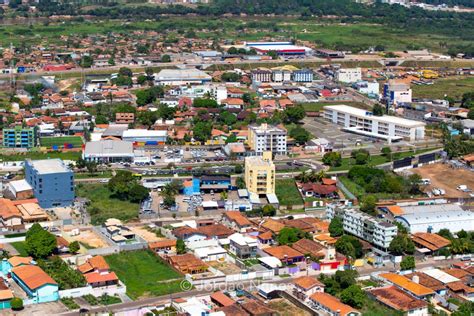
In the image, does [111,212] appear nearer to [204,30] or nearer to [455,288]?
[455,288]

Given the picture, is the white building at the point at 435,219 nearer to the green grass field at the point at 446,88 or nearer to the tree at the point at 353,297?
the tree at the point at 353,297

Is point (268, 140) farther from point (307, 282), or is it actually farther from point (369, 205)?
point (307, 282)

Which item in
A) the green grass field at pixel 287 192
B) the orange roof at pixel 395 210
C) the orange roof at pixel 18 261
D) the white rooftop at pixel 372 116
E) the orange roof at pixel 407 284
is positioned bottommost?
the green grass field at pixel 287 192

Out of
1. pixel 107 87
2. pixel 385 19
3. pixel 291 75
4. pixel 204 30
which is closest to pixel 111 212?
pixel 107 87

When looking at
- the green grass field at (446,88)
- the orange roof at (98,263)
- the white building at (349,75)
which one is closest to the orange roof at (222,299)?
the orange roof at (98,263)

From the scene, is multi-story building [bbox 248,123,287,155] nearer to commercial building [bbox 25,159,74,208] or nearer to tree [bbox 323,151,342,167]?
tree [bbox 323,151,342,167]

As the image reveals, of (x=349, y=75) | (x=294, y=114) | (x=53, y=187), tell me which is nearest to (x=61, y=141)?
(x=53, y=187)

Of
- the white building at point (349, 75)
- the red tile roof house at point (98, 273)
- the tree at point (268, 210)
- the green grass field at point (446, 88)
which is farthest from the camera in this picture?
the white building at point (349, 75)

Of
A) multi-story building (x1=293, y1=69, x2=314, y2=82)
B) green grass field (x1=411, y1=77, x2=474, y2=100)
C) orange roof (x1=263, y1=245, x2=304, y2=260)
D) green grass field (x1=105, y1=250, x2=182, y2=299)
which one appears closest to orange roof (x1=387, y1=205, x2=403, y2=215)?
orange roof (x1=263, y1=245, x2=304, y2=260)
